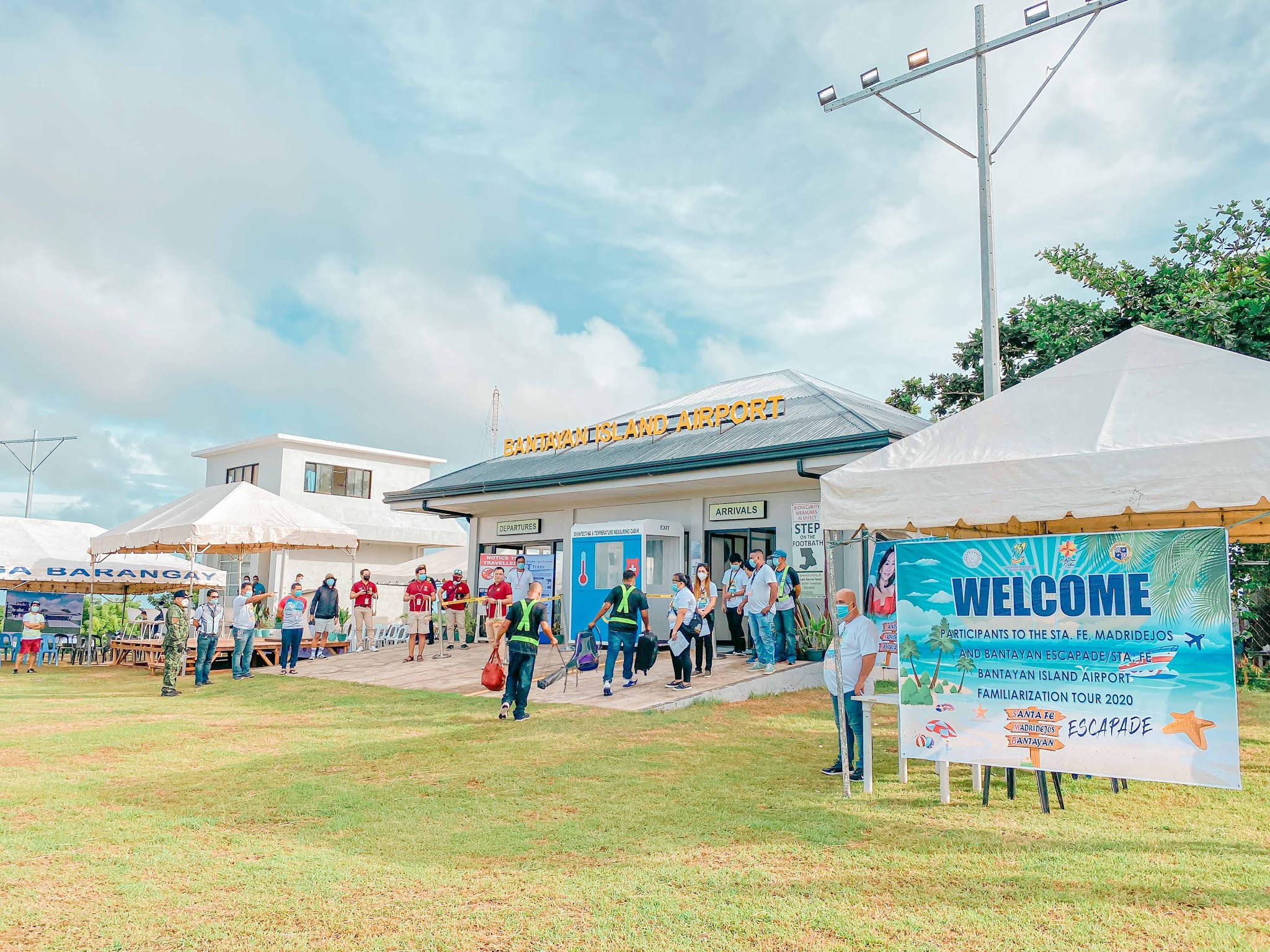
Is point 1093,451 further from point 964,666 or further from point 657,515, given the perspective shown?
point 657,515

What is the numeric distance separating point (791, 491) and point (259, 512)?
10874mm

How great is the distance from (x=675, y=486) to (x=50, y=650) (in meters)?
15.5

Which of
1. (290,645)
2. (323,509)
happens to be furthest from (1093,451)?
(323,509)

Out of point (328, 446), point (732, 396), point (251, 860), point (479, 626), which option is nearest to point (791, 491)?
point (732, 396)

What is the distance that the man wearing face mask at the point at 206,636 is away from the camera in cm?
1491

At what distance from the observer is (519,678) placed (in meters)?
10.0

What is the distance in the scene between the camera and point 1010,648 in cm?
603

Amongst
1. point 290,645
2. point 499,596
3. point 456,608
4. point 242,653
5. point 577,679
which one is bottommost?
point 577,679

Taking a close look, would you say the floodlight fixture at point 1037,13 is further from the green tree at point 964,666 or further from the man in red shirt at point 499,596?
the man in red shirt at point 499,596

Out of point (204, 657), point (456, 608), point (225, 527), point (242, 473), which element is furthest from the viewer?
point (242, 473)

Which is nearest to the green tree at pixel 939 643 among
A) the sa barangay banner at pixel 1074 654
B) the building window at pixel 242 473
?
the sa barangay banner at pixel 1074 654

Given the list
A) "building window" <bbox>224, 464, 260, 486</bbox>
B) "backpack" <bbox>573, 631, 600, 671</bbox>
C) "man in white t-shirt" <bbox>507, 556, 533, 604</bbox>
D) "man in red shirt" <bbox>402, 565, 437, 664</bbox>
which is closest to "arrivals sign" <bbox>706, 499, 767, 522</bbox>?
"man in white t-shirt" <bbox>507, 556, 533, 604</bbox>

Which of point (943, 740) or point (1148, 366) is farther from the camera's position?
point (1148, 366)

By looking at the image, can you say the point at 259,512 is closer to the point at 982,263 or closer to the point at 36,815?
the point at 36,815
